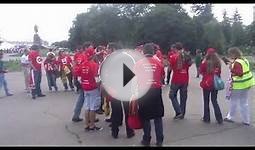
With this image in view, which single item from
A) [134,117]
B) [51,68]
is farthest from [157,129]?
[51,68]

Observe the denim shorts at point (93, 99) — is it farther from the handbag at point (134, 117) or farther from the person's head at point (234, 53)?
the person's head at point (234, 53)

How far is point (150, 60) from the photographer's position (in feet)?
24.3

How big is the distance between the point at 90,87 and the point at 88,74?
0.29 meters

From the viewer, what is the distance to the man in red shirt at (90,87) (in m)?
8.80

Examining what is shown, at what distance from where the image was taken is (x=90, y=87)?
8.87 m

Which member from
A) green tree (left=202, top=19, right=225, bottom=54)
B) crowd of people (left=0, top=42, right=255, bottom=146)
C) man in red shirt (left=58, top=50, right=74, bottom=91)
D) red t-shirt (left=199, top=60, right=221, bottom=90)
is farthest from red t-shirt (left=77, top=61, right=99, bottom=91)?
green tree (left=202, top=19, right=225, bottom=54)

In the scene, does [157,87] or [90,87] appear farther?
[90,87]

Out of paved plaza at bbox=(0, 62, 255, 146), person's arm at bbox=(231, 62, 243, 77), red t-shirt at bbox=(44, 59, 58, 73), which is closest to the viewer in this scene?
paved plaza at bbox=(0, 62, 255, 146)

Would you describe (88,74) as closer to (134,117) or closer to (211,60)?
(134,117)

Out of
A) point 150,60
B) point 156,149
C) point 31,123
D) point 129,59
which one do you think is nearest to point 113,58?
point 129,59

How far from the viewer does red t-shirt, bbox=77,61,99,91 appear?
28.8 ft

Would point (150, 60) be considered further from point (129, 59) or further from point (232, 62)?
point (232, 62)
